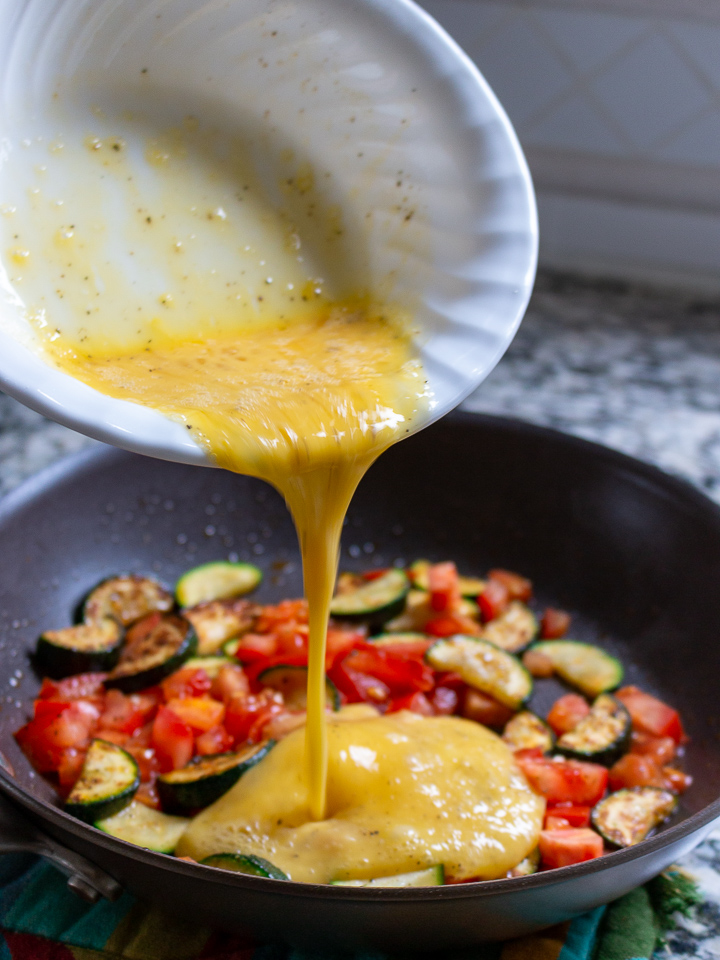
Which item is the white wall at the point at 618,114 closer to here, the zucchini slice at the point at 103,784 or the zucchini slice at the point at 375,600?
the zucchini slice at the point at 375,600

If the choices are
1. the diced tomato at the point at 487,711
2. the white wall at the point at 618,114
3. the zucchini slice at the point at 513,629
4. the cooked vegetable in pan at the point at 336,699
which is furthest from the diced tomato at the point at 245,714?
the white wall at the point at 618,114

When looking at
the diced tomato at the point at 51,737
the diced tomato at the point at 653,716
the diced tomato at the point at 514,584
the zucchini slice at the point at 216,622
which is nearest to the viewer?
the diced tomato at the point at 51,737

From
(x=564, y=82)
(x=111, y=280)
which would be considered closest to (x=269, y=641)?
(x=111, y=280)

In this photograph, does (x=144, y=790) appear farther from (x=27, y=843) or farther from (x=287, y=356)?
(x=287, y=356)

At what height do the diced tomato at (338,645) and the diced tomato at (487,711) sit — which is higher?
the diced tomato at (338,645)

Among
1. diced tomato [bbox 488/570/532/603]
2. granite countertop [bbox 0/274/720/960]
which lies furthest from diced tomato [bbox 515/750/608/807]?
granite countertop [bbox 0/274/720/960]

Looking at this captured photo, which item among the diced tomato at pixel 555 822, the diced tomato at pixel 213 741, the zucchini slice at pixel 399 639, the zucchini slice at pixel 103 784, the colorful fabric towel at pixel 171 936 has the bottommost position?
the colorful fabric towel at pixel 171 936

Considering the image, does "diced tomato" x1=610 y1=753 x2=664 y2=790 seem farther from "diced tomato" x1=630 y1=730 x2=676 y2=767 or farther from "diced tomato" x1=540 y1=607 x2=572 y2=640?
"diced tomato" x1=540 y1=607 x2=572 y2=640

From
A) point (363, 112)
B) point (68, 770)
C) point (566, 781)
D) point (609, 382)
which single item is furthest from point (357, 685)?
point (609, 382)
